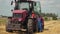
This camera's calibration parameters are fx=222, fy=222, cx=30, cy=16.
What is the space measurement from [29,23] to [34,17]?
70 centimetres

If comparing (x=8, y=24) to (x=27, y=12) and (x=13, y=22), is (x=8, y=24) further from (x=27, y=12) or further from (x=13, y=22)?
(x=27, y=12)

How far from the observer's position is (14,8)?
16703 mm

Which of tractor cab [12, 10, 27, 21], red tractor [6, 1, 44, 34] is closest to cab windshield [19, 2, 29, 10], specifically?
red tractor [6, 1, 44, 34]

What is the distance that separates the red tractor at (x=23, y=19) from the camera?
1532 cm

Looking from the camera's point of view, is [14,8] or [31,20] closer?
[31,20]

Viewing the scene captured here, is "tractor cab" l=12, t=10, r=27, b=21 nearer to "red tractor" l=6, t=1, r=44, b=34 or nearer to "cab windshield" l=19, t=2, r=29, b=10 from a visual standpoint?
"red tractor" l=6, t=1, r=44, b=34

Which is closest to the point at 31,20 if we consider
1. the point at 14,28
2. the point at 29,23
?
the point at 29,23

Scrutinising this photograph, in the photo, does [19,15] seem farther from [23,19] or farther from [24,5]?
[24,5]

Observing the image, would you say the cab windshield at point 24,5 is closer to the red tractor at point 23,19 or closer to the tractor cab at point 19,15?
the red tractor at point 23,19

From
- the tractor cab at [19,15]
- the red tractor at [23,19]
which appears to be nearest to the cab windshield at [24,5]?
the red tractor at [23,19]

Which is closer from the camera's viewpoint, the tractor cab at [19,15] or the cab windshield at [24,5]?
the tractor cab at [19,15]

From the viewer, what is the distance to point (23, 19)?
15.7 metres

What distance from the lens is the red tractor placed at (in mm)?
15320

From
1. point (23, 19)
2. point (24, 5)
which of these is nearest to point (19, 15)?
point (23, 19)
